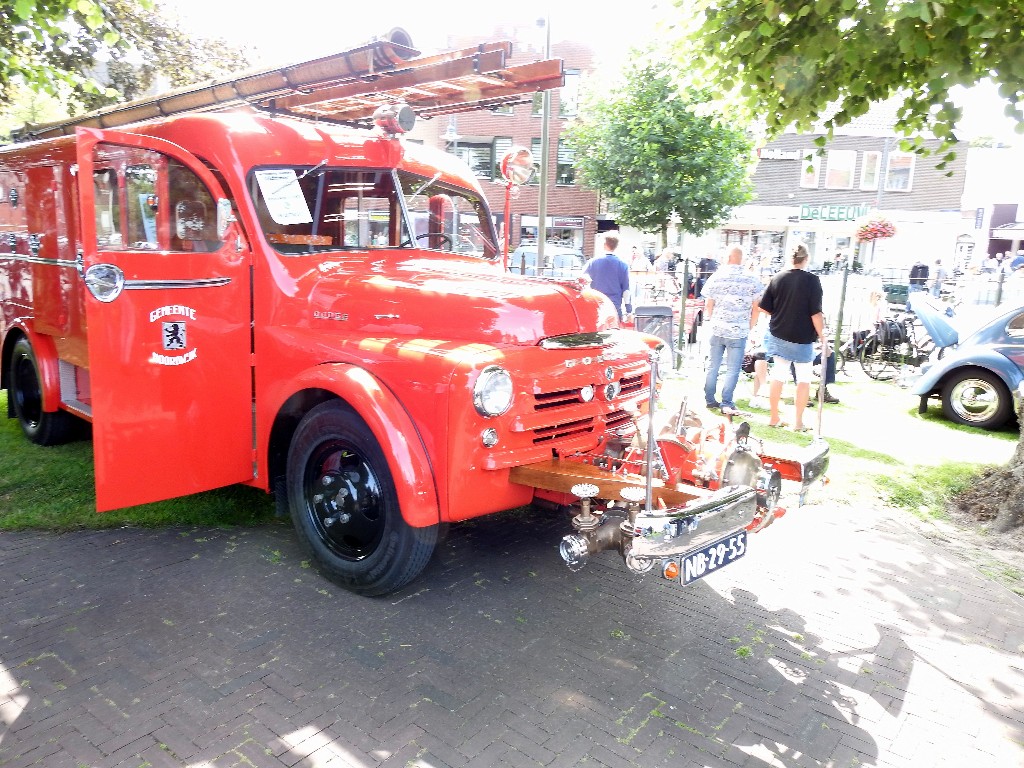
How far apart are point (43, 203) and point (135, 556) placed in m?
2.60

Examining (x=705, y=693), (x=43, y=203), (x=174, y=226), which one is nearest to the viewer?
(x=705, y=693)

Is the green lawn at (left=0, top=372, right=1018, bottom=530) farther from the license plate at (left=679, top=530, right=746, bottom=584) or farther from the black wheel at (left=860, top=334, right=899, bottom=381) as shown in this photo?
the license plate at (left=679, top=530, right=746, bottom=584)

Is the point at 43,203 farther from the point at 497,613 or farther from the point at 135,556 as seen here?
the point at 497,613

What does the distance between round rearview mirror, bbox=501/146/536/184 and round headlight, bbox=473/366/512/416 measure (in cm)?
272

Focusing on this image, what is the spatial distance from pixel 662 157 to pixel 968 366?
13622mm

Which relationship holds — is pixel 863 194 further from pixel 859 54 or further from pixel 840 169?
pixel 859 54

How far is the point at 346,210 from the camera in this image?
4.64m

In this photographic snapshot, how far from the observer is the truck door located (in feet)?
13.0

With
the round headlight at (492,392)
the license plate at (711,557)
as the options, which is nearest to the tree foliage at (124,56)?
the round headlight at (492,392)

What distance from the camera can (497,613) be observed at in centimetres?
393

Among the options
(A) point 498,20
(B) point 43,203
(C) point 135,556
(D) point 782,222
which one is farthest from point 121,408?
(A) point 498,20

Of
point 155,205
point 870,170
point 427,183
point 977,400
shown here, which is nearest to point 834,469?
point 977,400

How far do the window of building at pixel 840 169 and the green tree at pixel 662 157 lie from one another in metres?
10.1

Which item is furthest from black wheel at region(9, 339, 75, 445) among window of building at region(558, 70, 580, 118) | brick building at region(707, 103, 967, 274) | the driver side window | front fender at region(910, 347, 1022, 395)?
window of building at region(558, 70, 580, 118)
